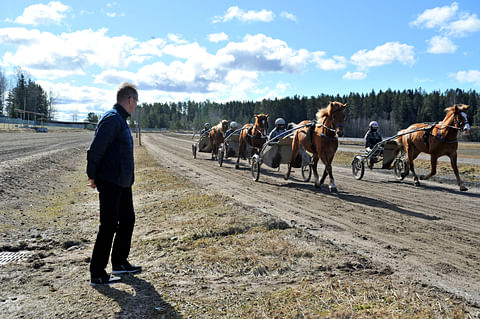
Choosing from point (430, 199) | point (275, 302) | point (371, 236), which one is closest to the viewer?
point (275, 302)

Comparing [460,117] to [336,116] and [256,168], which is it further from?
[256,168]

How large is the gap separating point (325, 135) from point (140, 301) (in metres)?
7.82

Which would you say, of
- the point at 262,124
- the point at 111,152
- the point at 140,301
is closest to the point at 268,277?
the point at 140,301

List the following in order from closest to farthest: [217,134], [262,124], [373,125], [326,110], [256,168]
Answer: [326,110]
[256,168]
[373,125]
[262,124]
[217,134]

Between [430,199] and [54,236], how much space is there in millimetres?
8549

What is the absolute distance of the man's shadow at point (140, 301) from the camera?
3.39 metres

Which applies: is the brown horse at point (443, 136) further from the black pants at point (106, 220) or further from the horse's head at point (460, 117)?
the black pants at point (106, 220)

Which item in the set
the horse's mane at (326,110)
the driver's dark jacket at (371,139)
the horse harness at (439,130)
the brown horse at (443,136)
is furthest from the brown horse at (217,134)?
the horse harness at (439,130)

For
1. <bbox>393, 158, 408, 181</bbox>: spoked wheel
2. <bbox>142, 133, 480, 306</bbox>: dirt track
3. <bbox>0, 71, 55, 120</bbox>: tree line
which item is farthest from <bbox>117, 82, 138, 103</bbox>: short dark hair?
<bbox>0, 71, 55, 120</bbox>: tree line

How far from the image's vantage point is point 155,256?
5.06 metres

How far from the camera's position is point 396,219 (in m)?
7.09

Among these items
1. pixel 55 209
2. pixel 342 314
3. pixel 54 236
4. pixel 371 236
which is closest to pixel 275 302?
pixel 342 314

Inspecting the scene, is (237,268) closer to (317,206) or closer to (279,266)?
(279,266)

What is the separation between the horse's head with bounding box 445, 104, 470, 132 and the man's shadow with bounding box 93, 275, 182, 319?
981 centimetres
